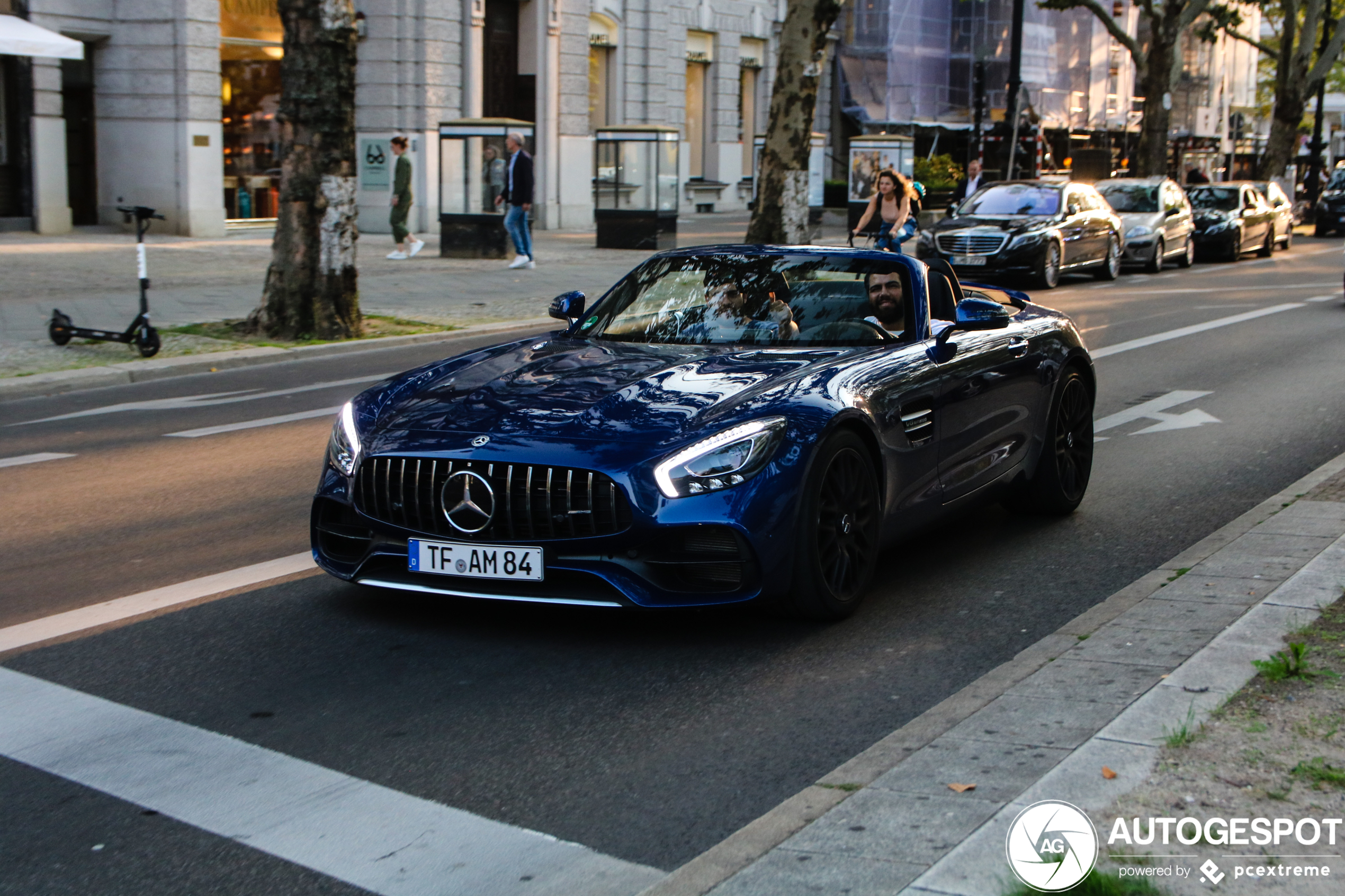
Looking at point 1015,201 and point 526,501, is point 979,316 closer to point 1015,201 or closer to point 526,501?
point 526,501

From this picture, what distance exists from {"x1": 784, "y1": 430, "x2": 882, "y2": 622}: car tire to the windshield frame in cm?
79

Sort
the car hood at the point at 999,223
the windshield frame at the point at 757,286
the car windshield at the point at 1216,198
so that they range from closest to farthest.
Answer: the windshield frame at the point at 757,286 → the car hood at the point at 999,223 → the car windshield at the point at 1216,198

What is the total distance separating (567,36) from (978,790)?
1270 inches

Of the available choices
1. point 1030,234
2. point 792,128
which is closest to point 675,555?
point 1030,234

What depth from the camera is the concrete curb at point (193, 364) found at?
39.5 feet

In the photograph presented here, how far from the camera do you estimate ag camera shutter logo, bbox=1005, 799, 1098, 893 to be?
124 inches

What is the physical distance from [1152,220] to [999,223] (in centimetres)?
501

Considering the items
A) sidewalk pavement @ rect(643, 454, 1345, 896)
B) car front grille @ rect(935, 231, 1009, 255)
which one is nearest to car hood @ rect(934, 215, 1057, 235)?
car front grille @ rect(935, 231, 1009, 255)

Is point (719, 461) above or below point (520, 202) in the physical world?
below

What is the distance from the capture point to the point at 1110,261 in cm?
2492

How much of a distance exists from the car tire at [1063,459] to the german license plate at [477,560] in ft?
9.51

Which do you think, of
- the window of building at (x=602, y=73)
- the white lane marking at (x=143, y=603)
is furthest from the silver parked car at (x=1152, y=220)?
the white lane marking at (x=143, y=603)

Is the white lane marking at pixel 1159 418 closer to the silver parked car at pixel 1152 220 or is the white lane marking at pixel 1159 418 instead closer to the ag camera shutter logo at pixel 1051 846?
the ag camera shutter logo at pixel 1051 846

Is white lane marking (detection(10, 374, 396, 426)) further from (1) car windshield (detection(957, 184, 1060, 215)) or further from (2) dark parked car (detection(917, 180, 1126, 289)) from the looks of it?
(1) car windshield (detection(957, 184, 1060, 215))
